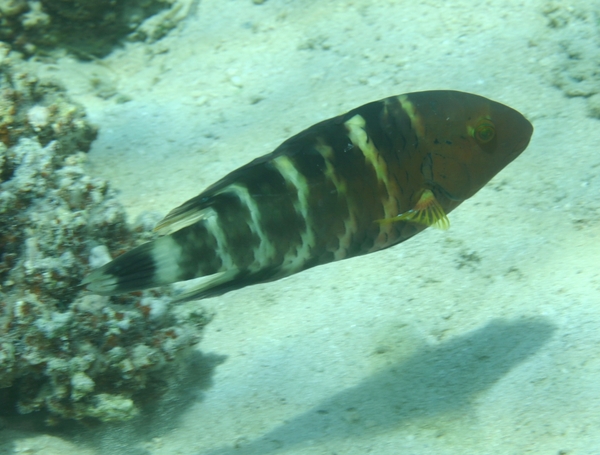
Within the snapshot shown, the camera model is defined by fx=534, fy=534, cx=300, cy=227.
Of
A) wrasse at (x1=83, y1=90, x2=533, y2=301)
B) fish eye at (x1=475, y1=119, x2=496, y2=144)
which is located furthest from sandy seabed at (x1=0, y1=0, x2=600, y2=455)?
fish eye at (x1=475, y1=119, x2=496, y2=144)

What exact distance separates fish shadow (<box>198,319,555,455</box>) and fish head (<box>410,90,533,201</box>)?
1.09 m

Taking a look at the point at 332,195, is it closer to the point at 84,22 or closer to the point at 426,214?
the point at 426,214

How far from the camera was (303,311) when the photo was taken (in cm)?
392


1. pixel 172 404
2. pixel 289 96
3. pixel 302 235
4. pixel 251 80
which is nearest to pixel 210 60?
pixel 251 80

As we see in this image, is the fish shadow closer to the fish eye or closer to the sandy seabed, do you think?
the sandy seabed

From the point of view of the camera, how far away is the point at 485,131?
2.61m

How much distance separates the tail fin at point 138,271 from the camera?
6.82ft

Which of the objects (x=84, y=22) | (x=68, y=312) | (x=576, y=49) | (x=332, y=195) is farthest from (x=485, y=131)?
(x=84, y=22)

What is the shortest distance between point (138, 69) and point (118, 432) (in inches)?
178

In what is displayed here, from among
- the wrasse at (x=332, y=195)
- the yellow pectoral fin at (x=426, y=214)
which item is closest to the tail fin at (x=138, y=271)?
the wrasse at (x=332, y=195)

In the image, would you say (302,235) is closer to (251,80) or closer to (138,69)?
(251,80)

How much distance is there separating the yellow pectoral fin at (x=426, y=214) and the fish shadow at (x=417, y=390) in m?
1.10

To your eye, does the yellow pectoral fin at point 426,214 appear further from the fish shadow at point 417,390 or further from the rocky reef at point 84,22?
the rocky reef at point 84,22

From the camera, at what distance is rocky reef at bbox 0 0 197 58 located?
20.6 feet
